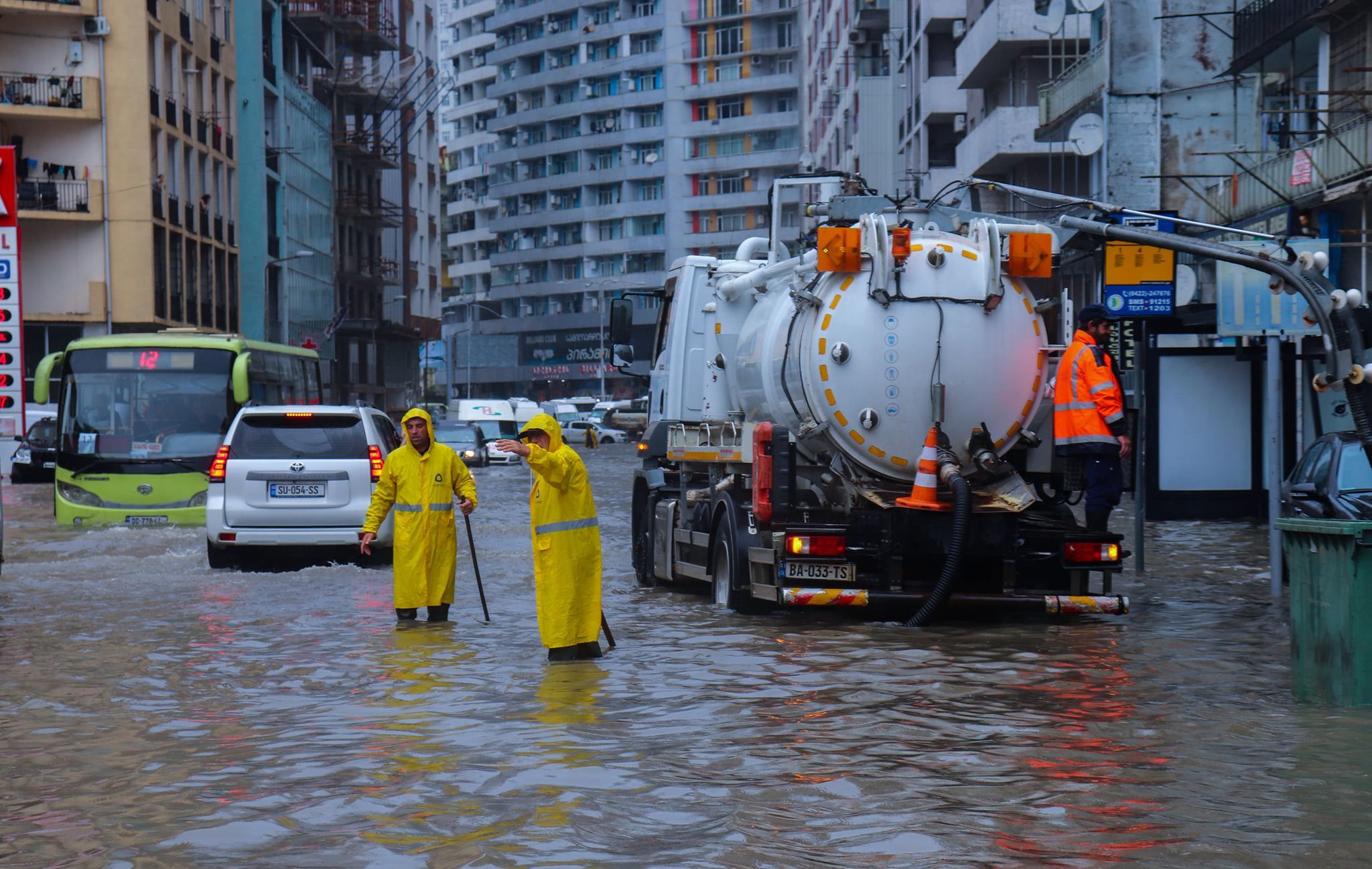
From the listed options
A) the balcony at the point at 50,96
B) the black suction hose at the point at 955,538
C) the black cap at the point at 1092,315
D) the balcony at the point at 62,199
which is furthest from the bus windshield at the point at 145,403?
the balcony at the point at 50,96

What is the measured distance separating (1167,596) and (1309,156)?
13.2 metres

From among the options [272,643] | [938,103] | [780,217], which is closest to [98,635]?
[272,643]

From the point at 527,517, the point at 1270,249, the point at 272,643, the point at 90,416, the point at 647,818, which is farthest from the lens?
the point at 527,517

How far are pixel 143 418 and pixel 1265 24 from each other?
18.1 meters

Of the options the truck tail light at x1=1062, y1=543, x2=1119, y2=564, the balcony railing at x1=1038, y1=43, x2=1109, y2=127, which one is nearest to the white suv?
the truck tail light at x1=1062, y1=543, x2=1119, y2=564

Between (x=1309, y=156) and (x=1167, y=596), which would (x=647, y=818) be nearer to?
(x=1167, y=596)

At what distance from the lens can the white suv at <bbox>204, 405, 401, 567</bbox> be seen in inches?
741

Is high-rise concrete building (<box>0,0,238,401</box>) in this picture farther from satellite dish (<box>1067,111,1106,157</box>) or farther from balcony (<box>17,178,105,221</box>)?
satellite dish (<box>1067,111,1106,157</box>)

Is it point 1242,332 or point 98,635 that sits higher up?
point 1242,332

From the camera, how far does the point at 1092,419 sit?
43.8ft

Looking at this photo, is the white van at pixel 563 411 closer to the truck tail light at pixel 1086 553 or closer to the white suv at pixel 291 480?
the white suv at pixel 291 480

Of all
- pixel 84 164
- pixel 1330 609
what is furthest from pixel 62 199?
pixel 1330 609

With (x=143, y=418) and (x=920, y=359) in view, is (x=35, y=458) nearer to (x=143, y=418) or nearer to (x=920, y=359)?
(x=143, y=418)

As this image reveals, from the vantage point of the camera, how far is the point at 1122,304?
1739cm
